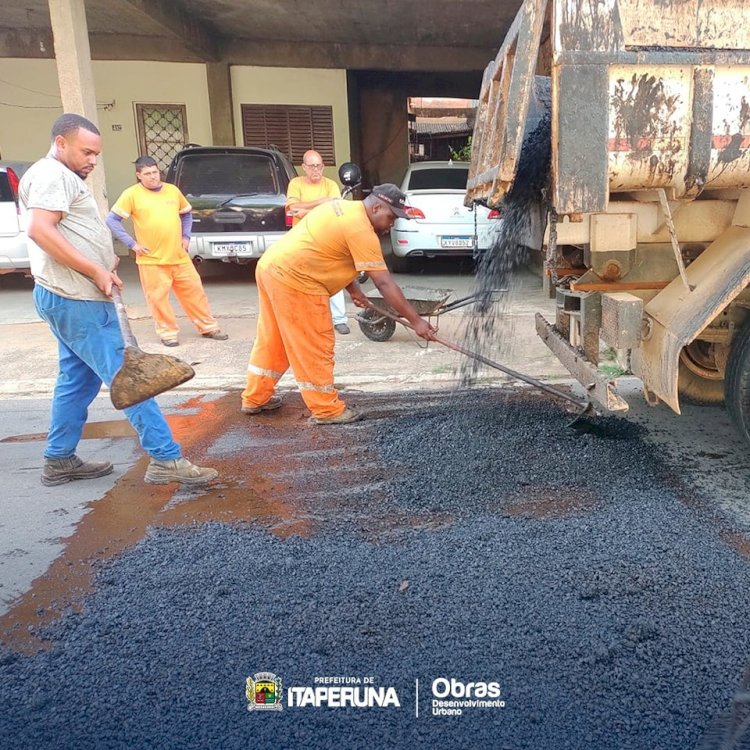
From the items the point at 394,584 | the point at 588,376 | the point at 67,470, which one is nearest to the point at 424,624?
the point at 394,584

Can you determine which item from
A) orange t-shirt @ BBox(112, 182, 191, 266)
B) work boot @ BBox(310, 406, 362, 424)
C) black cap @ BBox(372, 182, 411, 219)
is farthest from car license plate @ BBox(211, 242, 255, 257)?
black cap @ BBox(372, 182, 411, 219)

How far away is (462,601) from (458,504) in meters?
0.77

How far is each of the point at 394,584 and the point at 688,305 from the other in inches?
69.9

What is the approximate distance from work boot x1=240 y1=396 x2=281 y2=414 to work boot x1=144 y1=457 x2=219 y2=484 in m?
1.10

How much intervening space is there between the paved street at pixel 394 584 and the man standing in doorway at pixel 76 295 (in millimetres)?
170

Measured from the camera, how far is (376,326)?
6.22 metres

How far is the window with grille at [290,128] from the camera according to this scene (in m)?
12.9

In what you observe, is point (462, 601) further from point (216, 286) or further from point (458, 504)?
point (216, 286)

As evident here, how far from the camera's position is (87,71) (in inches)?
296

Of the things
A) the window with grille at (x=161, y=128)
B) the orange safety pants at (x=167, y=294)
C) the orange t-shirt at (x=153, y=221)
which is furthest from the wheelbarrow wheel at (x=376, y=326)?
the window with grille at (x=161, y=128)

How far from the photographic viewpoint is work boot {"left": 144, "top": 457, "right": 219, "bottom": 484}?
344 cm

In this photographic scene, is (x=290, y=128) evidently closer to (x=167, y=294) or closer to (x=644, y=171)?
(x=167, y=294)

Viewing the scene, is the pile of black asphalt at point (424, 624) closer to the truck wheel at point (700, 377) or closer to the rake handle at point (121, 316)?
the truck wheel at point (700, 377)
